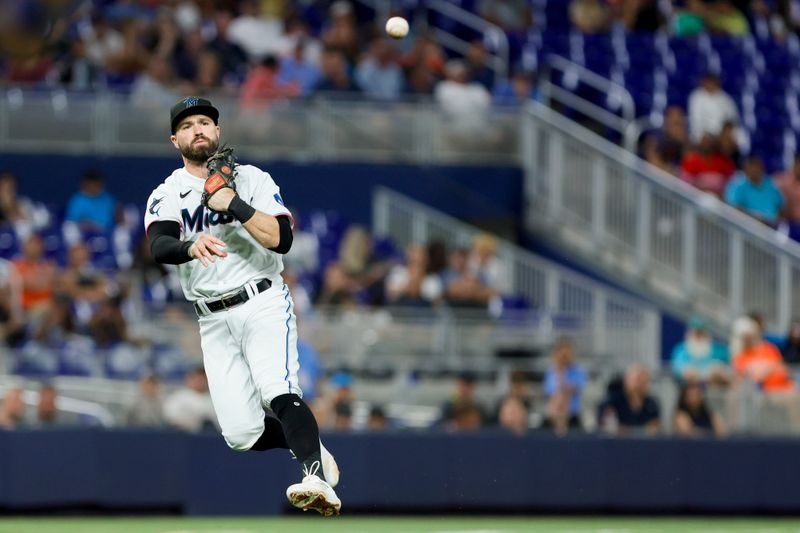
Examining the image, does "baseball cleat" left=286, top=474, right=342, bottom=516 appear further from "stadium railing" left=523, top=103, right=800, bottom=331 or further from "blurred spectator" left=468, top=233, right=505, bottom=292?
"stadium railing" left=523, top=103, right=800, bottom=331

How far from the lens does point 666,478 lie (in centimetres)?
1430

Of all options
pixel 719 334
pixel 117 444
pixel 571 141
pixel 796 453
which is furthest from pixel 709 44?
pixel 117 444

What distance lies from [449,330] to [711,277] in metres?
3.75

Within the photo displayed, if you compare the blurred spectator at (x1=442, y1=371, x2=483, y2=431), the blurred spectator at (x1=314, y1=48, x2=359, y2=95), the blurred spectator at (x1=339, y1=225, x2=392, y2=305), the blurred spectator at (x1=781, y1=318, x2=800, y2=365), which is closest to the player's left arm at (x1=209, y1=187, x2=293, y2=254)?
the blurred spectator at (x1=442, y1=371, x2=483, y2=431)

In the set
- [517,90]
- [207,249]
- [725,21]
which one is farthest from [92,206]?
[725,21]

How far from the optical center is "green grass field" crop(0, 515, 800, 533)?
12359mm

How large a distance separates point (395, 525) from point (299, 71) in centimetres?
788

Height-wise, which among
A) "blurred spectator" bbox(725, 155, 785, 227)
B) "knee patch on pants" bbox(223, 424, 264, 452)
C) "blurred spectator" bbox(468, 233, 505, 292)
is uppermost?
"blurred spectator" bbox(725, 155, 785, 227)

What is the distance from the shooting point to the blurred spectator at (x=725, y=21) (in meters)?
22.5

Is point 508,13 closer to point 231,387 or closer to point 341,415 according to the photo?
point 341,415

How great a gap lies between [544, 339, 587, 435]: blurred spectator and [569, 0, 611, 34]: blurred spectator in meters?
7.94

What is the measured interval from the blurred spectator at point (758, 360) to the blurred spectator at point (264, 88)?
227 inches

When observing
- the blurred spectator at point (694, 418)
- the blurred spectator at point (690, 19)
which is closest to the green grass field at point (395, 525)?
the blurred spectator at point (694, 418)

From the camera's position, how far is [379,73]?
1959 centimetres
